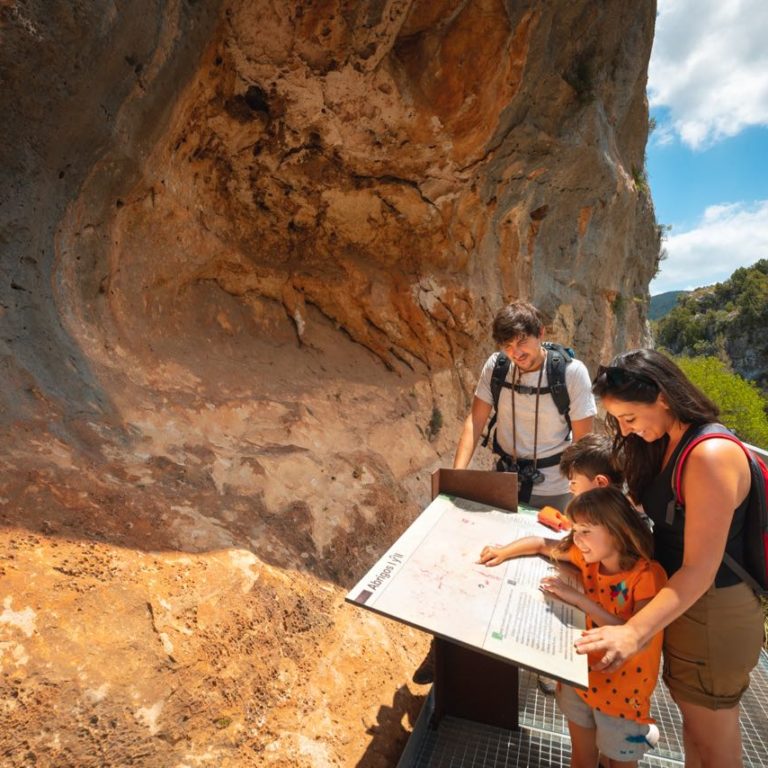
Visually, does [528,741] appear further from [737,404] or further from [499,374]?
[737,404]

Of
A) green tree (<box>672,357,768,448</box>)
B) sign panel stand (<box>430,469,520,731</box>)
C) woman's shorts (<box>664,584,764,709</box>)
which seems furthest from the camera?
green tree (<box>672,357,768,448</box>)

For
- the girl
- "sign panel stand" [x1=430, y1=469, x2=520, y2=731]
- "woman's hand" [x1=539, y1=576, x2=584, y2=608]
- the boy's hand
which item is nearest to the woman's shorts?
the girl

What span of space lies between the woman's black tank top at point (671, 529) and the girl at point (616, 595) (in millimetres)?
43

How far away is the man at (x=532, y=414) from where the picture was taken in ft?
9.11

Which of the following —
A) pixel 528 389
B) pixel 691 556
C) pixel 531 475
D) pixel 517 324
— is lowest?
pixel 531 475

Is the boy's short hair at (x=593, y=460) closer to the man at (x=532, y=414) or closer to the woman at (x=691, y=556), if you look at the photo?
the woman at (x=691, y=556)

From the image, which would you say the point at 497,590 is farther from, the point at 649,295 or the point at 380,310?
the point at 649,295

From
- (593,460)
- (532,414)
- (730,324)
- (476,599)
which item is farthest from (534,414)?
(730,324)

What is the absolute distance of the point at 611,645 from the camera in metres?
1.52

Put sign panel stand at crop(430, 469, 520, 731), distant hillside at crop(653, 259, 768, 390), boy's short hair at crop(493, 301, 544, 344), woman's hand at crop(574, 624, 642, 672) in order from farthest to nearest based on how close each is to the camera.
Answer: distant hillside at crop(653, 259, 768, 390) → boy's short hair at crop(493, 301, 544, 344) → sign panel stand at crop(430, 469, 520, 731) → woman's hand at crop(574, 624, 642, 672)

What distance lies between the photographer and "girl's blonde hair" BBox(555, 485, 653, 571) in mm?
1755

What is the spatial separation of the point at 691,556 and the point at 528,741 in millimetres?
1385

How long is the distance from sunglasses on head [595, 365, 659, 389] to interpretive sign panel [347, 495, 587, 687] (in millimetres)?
734

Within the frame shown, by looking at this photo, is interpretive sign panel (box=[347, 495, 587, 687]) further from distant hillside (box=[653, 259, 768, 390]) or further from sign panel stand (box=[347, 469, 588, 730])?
distant hillside (box=[653, 259, 768, 390])
